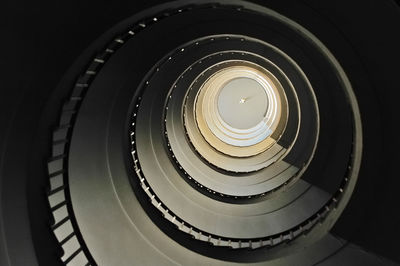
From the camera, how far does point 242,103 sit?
15.4 metres

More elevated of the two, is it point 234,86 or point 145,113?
point 234,86

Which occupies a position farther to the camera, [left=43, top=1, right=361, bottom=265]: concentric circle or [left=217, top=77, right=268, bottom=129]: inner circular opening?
[left=217, top=77, right=268, bottom=129]: inner circular opening

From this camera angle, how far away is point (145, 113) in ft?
25.0

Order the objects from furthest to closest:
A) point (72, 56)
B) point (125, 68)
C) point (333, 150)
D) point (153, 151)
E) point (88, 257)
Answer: point (153, 151) → point (333, 150) → point (125, 68) → point (88, 257) → point (72, 56)

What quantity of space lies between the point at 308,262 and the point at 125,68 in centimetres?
495

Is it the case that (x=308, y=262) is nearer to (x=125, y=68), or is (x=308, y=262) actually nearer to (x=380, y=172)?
(x=380, y=172)

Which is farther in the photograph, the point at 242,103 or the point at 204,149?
the point at 242,103

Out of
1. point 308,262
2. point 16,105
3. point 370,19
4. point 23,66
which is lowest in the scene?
→ point 308,262

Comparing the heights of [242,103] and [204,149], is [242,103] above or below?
above

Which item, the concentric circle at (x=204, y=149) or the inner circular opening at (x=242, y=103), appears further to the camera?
the inner circular opening at (x=242, y=103)

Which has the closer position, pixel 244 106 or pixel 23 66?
pixel 23 66

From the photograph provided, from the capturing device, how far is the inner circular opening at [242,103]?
14.7 metres

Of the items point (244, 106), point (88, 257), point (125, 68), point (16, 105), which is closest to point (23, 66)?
point (16, 105)

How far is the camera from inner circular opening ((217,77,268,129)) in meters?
14.7
